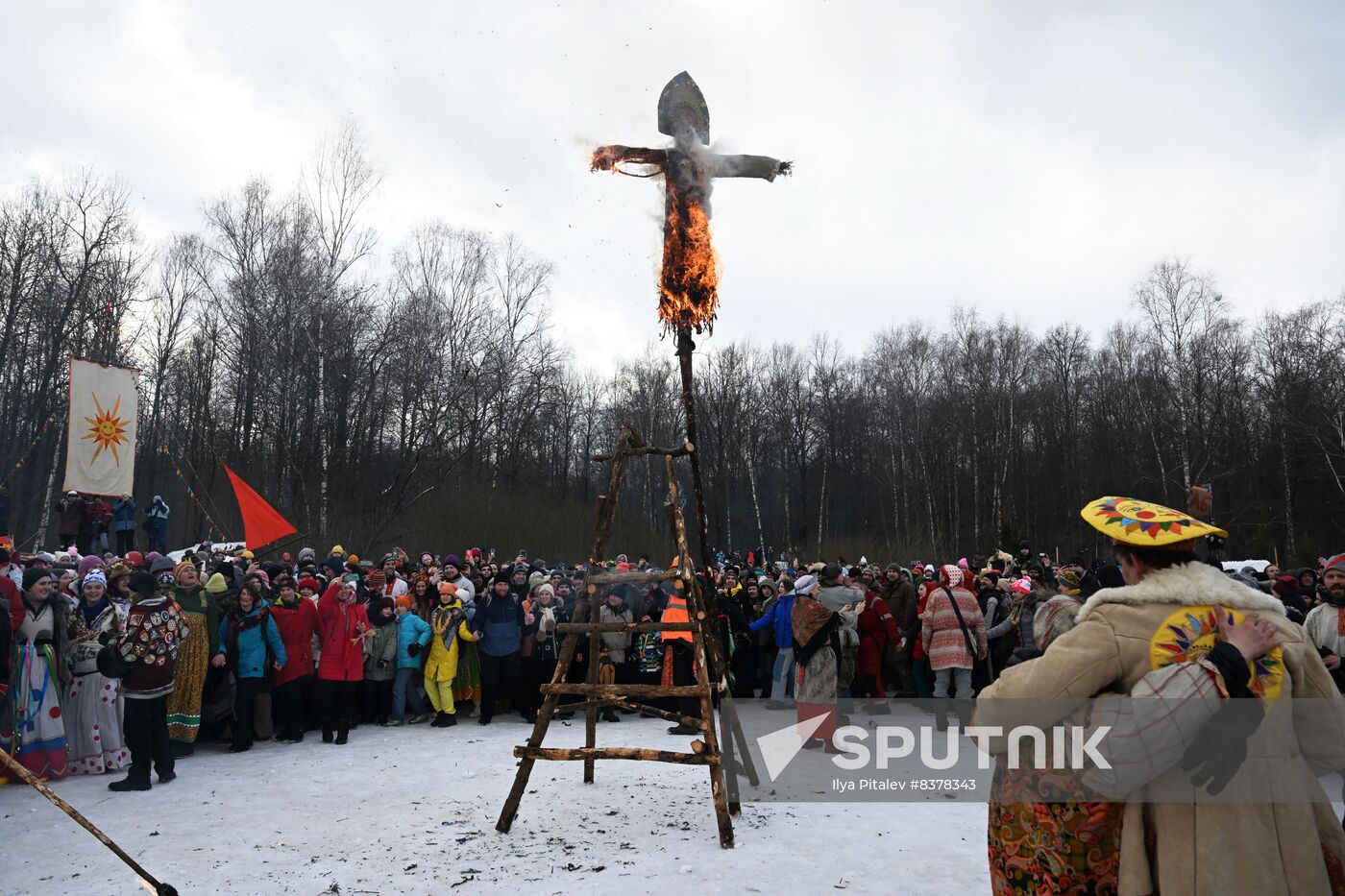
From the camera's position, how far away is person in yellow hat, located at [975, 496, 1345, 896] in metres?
2.30

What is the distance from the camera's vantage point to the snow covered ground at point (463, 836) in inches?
203

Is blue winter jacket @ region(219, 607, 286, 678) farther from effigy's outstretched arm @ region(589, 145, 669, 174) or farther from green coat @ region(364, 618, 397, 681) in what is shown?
effigy's outstretched arm @ region(589, 145, 669, 174)

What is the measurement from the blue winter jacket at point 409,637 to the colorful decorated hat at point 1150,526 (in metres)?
9.35

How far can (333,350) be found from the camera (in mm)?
26062

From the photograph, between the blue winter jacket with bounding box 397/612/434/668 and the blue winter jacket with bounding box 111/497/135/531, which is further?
the blue winter jacket with bounding box 111/497/135/531

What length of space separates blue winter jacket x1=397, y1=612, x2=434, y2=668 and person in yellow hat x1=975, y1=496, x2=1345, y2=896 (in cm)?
913

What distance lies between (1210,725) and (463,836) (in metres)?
5.25

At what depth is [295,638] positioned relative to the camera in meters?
9.66

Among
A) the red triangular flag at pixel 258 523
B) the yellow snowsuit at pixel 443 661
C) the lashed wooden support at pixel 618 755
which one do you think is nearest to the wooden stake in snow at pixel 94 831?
the lashed wooden support at pixel 618 755

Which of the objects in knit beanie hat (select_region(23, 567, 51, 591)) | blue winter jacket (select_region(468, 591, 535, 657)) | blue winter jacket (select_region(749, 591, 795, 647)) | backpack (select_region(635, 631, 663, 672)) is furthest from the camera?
backpack (select_region(635, 631, 663, 672))

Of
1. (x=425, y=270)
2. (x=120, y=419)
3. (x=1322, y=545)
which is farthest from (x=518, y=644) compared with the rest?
(x=1322, y=545)

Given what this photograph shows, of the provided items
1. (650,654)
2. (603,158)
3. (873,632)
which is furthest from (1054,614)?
(650,654)

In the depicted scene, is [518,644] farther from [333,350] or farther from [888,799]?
[333,350]

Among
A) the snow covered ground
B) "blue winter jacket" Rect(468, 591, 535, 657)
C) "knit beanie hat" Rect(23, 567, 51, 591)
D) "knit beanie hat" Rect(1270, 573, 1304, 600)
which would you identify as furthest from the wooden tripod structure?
"knit beanie hat" Rect(1270, 573, 1304, 600)
